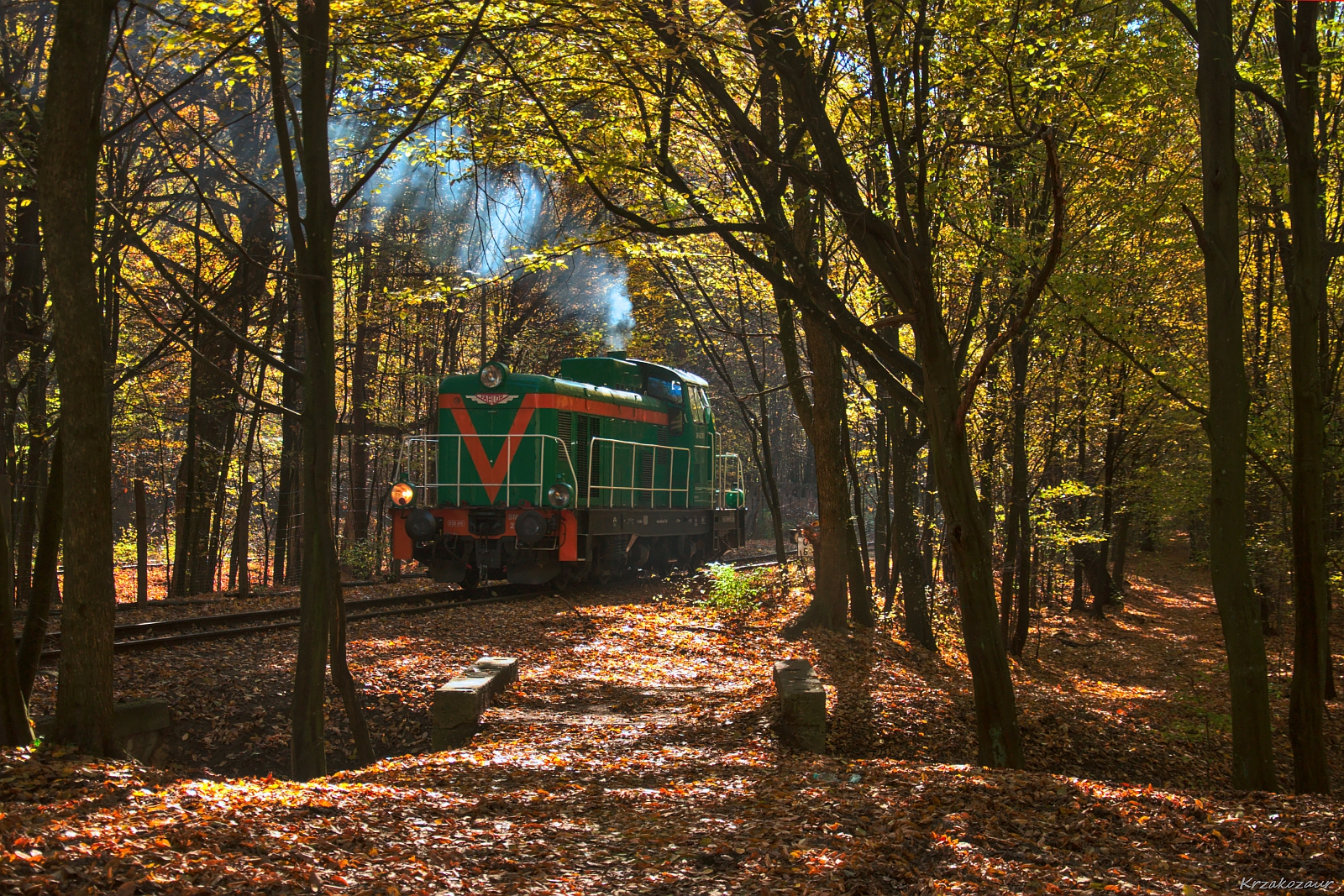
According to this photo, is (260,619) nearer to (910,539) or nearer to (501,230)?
(910,539)

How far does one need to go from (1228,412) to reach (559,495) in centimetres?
937

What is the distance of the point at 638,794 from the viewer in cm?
538

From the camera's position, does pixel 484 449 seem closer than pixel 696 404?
Yes

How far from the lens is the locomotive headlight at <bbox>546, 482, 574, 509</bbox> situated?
45.6 feet

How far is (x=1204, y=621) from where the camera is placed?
804 inches

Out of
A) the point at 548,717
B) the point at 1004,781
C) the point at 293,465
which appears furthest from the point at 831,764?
the point at 293,465

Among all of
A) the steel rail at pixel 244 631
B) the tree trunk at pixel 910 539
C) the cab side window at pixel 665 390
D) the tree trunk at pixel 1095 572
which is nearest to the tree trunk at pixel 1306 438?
the tree trunk at pixel 910 539

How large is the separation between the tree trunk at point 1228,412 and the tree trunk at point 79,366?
7019mm

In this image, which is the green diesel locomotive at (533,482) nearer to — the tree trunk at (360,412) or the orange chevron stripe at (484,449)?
the orange chevron stripe at (484,449)

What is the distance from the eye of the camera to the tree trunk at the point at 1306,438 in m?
7.07

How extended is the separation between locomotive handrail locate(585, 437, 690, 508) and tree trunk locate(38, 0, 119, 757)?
Answer: 9664mm

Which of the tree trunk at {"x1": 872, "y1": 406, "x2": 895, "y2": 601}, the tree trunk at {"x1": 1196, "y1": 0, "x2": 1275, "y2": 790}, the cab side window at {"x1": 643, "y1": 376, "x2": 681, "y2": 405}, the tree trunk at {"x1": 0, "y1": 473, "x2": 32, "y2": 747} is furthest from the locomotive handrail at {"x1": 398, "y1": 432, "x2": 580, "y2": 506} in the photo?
the tree trunk at {"x1": 0, "y1": 473, "x2": 32, "y2": 747}

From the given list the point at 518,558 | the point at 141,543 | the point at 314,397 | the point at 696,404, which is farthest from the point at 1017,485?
the point at 141,543

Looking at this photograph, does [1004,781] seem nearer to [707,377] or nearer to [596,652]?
[596,652]
